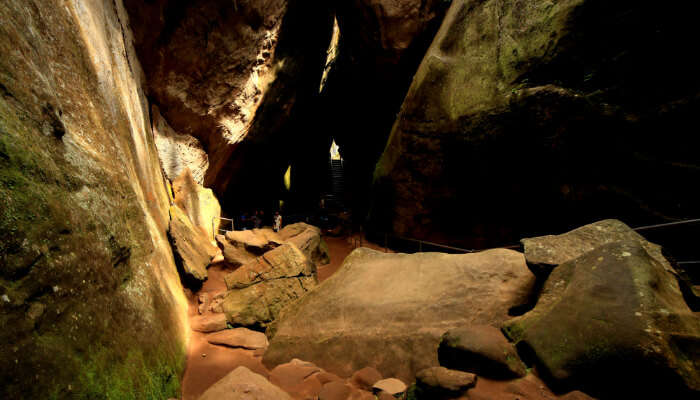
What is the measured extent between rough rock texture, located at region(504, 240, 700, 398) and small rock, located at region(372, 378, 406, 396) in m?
1.06

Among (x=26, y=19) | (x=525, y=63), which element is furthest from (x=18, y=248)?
(x=525, y=63)

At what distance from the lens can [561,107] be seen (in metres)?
6.14

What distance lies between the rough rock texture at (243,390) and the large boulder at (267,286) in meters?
2.60

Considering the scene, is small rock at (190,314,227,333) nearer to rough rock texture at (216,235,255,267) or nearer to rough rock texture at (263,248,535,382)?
rough rock texture at (263,248,535,382)

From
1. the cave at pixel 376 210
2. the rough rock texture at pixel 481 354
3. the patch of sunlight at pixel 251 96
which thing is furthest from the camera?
the patch of sunlight at pixel 251 96

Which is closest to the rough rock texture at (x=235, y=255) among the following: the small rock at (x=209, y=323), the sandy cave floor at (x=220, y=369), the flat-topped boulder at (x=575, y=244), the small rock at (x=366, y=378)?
the sandy cave floor at (x=220, y=369)

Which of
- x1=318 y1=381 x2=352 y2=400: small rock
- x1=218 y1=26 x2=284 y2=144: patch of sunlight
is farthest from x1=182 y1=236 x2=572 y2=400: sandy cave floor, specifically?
x1=218 y1=26 x2=284 y2=144: patch of sunlight

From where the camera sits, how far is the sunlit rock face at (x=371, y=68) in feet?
33.3

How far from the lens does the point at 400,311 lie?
3.77 meters

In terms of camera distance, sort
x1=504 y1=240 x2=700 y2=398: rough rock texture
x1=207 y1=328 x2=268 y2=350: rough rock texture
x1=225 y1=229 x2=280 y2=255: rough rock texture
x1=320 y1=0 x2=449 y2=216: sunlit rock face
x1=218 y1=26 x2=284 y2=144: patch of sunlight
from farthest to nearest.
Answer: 1. x1=218 y1=26 x2=284 y2=144: patch of sunlight
2. x1=320 y1=0 x2=449 y2=216: sunlit rock face
3. x1=225 y1=229 x2=280 y2=255: rough rock texture
4. x1=207 y1=328 x2=268 y2=350: rough rock texture
5. x1=504 y1=240 x2=700 y2=398: rough rock texture

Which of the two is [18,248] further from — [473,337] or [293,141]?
[293,141]

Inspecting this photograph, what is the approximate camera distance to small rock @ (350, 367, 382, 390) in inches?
116

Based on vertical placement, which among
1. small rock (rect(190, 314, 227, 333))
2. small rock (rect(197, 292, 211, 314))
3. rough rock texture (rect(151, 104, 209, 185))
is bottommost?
small rock (rect(190, 314, 227, 333))

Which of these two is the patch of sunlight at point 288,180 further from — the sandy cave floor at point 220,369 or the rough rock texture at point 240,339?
the rough rock texture at point 240,339
